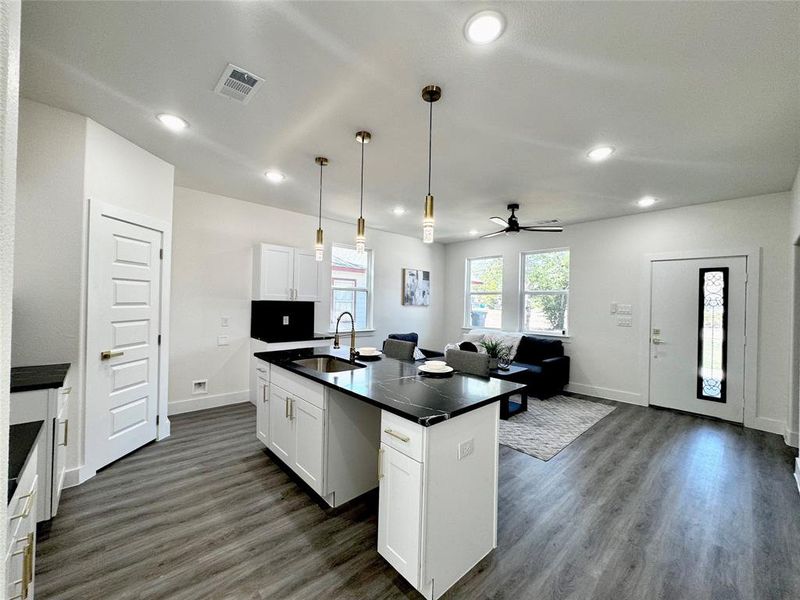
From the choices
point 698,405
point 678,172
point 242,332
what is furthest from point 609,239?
→ point 242,332

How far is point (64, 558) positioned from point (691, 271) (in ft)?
21.3

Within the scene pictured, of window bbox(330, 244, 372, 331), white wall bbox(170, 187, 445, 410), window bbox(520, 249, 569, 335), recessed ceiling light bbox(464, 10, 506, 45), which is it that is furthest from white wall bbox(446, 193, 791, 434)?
recessed ceiling light bbox(464, 10, 506, 45)

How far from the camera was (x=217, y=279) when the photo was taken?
4.39 m

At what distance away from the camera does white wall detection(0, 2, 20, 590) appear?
1.70 ft

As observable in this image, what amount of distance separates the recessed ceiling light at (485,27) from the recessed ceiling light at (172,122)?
7.19 feet

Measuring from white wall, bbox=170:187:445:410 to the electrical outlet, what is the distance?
3.75 m

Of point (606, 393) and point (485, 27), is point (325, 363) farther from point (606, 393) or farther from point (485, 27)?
point (606, 393)

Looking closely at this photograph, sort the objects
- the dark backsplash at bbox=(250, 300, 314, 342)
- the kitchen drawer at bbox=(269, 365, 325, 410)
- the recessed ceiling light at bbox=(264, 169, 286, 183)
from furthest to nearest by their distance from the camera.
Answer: the dark backsplash at bbox=(250, 300, 314, 342), the recessed ceiling light at bbox=(264, 169, 286, 183), the kitchen drawer at bbox=(269, 365, 325, 410)

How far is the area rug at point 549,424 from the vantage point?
11.0 ft

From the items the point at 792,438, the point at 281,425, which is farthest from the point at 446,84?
the point at 792,438

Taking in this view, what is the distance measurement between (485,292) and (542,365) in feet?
7.27

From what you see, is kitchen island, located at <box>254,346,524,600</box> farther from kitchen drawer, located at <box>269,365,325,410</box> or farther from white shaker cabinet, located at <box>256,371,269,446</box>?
white shaker cabinet, located at <box>256,371,269,446</box>

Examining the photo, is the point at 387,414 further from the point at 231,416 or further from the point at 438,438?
the point at 231,416

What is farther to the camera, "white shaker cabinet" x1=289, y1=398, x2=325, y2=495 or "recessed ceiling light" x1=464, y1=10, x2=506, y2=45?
"white shaker cabinet" x1=289, y1=398, x2=325, y2=495
